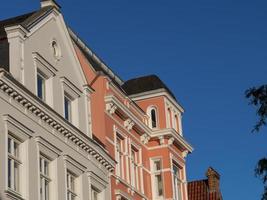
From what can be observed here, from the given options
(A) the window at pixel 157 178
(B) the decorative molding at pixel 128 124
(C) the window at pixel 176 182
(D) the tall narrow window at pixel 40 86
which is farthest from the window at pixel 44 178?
(C) the window at pixel 176 182

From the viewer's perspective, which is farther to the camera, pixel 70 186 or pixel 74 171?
pixel 74 171

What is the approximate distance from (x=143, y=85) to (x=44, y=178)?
52.6 ft

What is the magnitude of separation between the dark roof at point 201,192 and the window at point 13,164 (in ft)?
98.1

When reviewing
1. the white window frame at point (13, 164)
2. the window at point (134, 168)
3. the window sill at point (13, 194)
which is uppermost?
the window at point (134, 168)

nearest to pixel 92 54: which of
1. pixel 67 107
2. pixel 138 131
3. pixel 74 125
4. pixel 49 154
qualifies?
pixel 138 131

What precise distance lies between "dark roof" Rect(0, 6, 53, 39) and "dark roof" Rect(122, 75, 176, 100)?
1216 cm

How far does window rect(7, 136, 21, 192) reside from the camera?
27375 millimetres

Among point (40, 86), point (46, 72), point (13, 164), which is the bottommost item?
point (13, 164)

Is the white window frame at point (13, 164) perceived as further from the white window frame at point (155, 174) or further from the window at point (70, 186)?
the white window frame at point (155, 174)

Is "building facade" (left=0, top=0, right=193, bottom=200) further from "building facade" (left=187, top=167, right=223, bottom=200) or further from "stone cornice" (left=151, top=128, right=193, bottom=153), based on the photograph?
"building facade" (left=187, top=167, right=223, bottom=200)

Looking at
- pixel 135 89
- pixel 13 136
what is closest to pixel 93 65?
pixel 135 89

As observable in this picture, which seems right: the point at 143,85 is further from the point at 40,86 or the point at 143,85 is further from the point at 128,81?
the point at 40,86

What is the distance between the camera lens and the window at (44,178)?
29.4 metres

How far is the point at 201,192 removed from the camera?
189 feet
